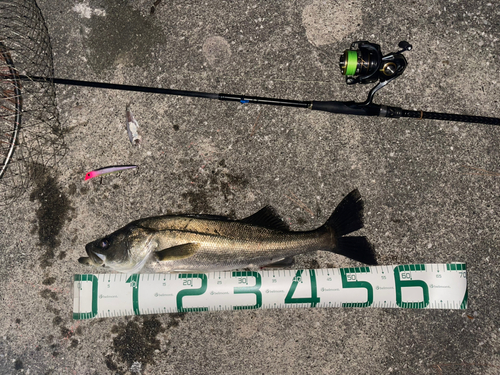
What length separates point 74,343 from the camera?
2902 millimetres

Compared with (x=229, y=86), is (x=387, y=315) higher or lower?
lower

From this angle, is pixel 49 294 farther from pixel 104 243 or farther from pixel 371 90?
pixel 371 90

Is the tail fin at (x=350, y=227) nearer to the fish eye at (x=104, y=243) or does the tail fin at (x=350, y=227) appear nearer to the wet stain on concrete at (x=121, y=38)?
the fish eye at (x=104, y=243)

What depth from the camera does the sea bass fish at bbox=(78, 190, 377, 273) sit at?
2498mm

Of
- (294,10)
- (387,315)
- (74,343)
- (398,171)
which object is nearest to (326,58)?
(294,10)

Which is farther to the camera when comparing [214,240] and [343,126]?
[343,126]

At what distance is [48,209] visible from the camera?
9.73 ft

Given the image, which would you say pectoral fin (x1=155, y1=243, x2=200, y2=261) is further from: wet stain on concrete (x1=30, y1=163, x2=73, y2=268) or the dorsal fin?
wet stain on concrete (x1=30, y1=163, x2=73, y2=268)

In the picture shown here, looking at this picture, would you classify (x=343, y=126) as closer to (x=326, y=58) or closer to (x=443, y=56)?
(x=326, y=58)

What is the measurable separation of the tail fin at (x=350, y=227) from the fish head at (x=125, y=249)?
1.57m

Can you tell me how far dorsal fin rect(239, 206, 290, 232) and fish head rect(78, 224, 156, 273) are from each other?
0.88 metres

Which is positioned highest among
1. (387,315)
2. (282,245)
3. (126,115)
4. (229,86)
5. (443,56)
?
(443,56)

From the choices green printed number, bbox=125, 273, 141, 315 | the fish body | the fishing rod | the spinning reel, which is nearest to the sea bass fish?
green printed number, bbox=125, 273, 141, 315

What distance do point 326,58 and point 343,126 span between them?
702 millimetres
